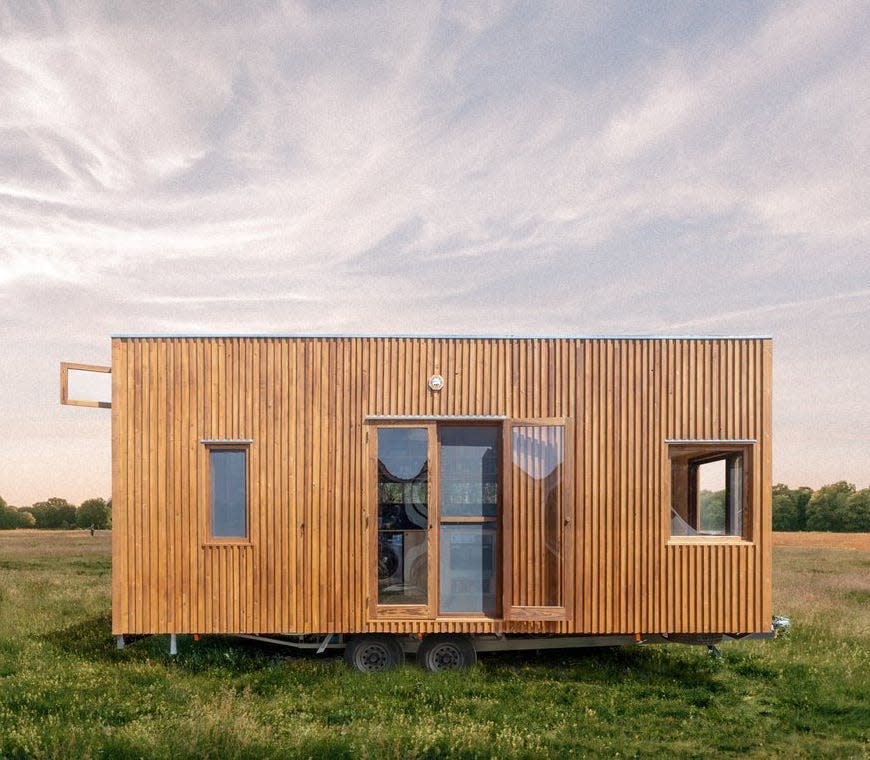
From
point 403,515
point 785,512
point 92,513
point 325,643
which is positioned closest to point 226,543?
point 325,643

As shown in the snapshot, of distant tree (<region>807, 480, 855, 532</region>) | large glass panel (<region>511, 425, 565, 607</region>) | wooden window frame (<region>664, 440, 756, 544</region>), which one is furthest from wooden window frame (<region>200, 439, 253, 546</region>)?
distant tree (<region>807, 480, 855, 532</region>)

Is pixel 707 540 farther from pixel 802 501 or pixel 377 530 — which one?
pixel 802 501

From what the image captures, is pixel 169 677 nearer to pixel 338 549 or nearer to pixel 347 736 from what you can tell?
pixel 338 549

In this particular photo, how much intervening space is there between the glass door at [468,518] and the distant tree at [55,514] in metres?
49.7

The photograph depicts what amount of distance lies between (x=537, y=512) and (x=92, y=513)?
48386 millimetres

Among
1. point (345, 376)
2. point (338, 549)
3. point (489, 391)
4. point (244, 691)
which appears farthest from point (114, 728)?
point (489, 391)

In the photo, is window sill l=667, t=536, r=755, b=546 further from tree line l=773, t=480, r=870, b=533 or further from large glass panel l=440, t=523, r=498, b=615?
tree line l=773, t=480, r=870, b=533

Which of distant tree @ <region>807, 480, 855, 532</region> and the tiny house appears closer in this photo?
the tiny house

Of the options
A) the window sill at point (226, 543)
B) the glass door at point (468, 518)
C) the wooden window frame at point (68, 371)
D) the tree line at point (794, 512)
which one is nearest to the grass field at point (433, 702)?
the glass door at point (468, 518)

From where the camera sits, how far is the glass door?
958 centimetres

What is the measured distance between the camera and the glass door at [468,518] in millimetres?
9578

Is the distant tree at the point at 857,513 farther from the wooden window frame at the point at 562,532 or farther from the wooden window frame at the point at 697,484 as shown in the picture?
the wooden window frame at the point at 562,532

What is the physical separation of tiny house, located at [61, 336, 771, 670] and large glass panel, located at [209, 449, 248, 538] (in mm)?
25

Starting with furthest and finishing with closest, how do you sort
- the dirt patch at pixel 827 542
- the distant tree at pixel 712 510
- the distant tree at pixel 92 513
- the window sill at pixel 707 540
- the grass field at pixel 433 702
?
the distant tree at pixel 92 513
the dirt patch at pixel 827 542
the distant tree at pixel 712 510
the window sill at pixel 707 540
the grass field at pixel 433 702
